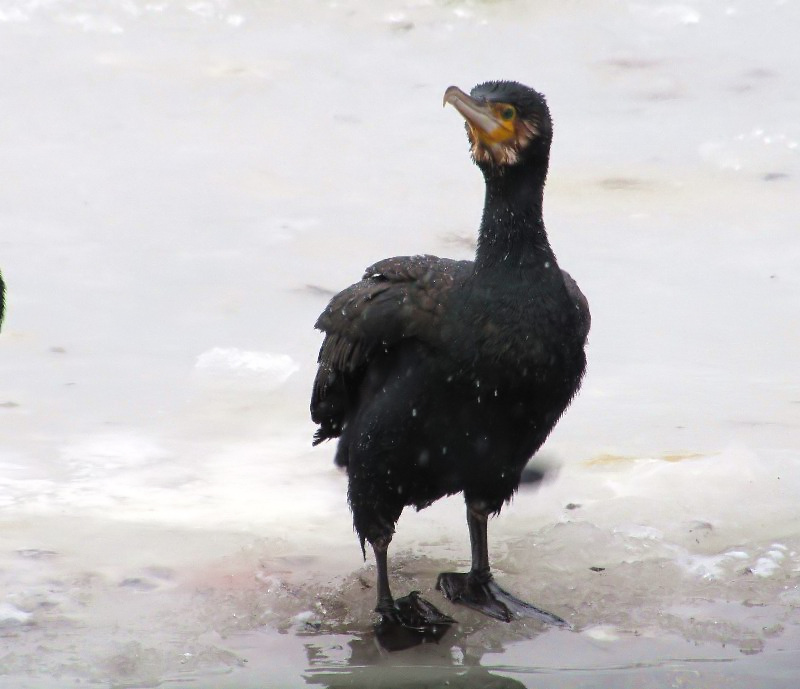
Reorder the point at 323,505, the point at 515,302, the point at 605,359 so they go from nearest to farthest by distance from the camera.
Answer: the point at 515,302, the point at 323,505, the point at 605,359

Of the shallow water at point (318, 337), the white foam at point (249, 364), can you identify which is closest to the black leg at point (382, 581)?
the shallow water at point (318, 337)

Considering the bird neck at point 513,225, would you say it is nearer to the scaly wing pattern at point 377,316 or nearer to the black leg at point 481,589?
the scaly wing pattern at point 377,316

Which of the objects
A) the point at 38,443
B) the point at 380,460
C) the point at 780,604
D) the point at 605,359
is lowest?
the point at 780,604

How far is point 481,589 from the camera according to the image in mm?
4613

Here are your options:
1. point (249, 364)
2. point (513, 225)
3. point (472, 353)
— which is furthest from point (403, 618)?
point (249, 364)

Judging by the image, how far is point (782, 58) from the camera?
30.9ft

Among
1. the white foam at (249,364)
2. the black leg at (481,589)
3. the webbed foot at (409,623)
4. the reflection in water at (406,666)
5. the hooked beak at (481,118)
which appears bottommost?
the reflection in water at (406,666)

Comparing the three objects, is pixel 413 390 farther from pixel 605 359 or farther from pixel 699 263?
pixel 699 263

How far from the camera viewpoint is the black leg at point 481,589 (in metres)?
4.48

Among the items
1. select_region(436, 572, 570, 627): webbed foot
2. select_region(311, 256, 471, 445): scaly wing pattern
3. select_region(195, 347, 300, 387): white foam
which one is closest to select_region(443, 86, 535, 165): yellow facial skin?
select_region(311, 256, 471, 445): scaly wing pattern

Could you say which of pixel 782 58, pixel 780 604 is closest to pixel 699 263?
pixel 782 58

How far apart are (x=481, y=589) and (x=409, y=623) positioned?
34 cm

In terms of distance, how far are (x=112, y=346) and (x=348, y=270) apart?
1291mm

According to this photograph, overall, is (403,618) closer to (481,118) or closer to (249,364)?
(481,118)
